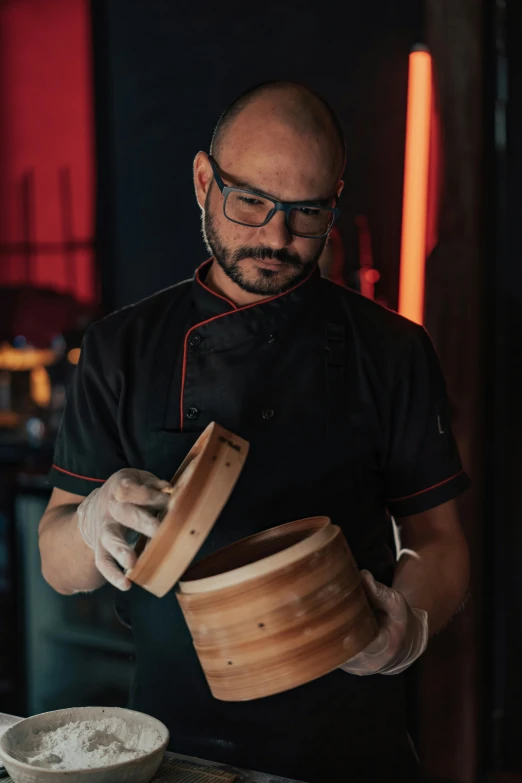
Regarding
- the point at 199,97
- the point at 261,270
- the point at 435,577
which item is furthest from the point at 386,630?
the point at 199,97

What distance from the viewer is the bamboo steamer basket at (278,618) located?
1214mm

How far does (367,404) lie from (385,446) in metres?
0.10

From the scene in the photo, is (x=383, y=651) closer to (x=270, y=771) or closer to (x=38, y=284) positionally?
(x=270, y=771)

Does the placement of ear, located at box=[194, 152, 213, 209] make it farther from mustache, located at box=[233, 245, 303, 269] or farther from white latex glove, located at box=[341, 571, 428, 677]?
white latex glove, located at box=[341, 571, 428, 677]

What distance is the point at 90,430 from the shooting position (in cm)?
184

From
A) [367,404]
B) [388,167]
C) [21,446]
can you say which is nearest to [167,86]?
[388,167]

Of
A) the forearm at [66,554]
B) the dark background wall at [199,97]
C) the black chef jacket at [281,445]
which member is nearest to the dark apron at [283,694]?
the black chef jacket at [281,445]

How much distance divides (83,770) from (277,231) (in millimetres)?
976

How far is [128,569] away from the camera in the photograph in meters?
1.31

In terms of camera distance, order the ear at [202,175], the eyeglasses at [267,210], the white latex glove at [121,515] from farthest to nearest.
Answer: the ear at [202,175]
the eyeglasses at [267,210]
the white latex glove at [121,515]

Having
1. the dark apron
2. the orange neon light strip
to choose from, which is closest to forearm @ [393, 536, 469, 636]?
the dark apron

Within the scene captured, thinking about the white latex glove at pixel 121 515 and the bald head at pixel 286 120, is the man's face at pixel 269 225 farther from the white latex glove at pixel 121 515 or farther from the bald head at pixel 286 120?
the white latex glove at pixel 121 515

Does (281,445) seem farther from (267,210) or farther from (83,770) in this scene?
(83,770)

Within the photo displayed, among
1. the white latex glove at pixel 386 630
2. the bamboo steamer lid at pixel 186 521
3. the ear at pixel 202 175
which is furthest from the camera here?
the ear at pixel 202 175
